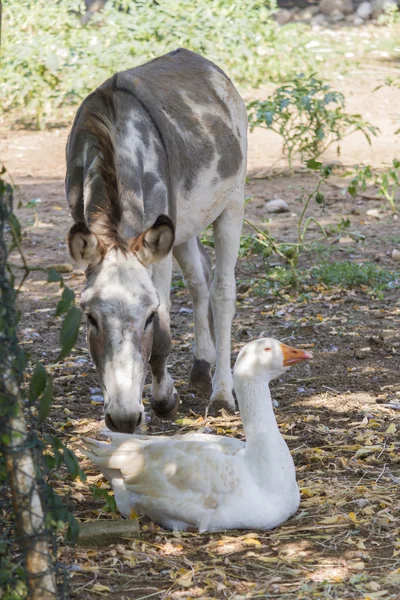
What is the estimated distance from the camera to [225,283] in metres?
5.83

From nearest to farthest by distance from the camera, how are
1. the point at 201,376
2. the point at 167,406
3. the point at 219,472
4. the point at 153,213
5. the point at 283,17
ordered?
the point at 219,472 < the point at 153,213 < the point at 167,406 < the point at 201,376 < the point at 283,17

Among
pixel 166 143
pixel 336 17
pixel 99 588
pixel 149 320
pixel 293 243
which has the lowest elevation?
pixel 293 243

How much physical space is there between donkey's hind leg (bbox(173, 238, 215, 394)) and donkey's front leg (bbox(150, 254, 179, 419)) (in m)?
0.68

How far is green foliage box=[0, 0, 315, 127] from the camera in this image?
37.4 feet

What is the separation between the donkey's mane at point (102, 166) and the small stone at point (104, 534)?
46.1 inches

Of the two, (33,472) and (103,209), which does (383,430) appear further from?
(33,472)

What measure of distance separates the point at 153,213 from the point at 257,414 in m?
1.19

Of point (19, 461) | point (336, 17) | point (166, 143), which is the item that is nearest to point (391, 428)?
point (166, 143)

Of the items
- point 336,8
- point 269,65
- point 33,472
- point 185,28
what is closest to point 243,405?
point 33,472

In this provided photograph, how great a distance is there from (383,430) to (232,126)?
2136mm

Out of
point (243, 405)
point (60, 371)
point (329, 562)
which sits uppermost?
point (243, 405)

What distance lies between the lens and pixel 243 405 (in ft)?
13.1

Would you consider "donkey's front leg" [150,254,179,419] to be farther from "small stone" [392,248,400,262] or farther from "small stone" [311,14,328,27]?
"small stone" [311,14,328,27]

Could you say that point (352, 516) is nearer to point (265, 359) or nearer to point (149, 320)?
point (265, 359)
